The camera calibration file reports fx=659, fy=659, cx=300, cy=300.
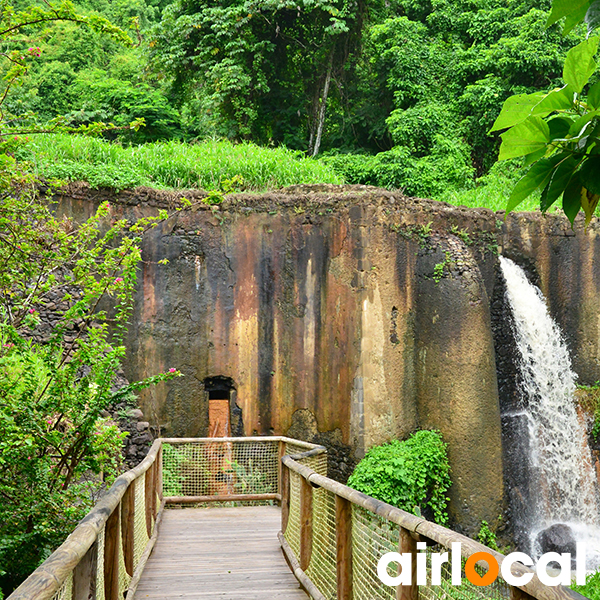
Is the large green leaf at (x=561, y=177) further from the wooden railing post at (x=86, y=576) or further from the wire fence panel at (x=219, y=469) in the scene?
the wire fence panel at (x=219, y=469)

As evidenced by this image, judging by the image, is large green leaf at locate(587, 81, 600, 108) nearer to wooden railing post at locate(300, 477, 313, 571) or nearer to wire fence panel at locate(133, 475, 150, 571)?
wooden railing post at locate(300, 477, 313, 571)

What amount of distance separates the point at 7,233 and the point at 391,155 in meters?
13.4

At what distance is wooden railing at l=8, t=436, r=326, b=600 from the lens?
2383 millimetres

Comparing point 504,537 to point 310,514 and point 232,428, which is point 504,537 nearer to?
point 232,428

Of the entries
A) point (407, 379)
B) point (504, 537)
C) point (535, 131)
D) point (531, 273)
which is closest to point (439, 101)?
point (531, 273)

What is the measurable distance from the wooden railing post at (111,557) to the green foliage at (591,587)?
26.5 ft

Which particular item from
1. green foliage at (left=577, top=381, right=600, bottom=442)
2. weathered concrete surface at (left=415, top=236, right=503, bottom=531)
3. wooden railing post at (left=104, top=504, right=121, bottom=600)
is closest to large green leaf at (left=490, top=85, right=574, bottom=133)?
wooden railing post at (left=104, top=504, right=121, bottom=600)

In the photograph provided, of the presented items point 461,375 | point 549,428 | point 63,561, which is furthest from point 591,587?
point 63,561

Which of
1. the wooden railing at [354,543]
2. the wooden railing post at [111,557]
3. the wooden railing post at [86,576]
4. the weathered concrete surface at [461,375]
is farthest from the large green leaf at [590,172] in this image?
the weathered concrete surface at [461,375]

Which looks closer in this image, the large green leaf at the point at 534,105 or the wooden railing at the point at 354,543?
the large green leaf at the point at 534,105

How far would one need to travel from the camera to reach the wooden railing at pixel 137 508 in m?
2.38

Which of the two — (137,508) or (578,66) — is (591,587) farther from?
(578,66)

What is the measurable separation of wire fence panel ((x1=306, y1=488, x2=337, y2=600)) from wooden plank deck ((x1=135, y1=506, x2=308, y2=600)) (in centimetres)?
20

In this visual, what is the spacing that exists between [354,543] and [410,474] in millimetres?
5940
